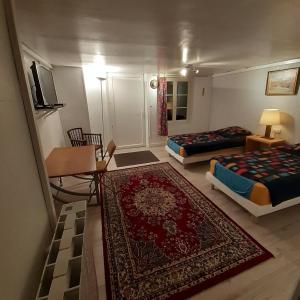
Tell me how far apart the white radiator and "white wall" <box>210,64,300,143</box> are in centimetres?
414

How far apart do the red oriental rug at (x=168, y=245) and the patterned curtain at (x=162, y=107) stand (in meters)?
2.59

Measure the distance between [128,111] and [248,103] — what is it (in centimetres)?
317

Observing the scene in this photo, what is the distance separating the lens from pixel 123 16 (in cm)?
136

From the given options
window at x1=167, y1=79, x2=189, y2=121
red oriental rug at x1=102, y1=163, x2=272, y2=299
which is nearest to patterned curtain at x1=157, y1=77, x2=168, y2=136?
window at x1=167, y1=79, x2=189, y2=121

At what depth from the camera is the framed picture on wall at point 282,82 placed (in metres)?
3.33

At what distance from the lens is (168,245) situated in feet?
6.08

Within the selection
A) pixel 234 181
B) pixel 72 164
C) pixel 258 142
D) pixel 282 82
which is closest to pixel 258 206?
pixel 234 181

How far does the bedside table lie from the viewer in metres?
3.58

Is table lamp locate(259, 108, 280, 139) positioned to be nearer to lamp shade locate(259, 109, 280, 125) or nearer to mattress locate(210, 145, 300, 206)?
lamp shade locate(259, 109, 280, 125)

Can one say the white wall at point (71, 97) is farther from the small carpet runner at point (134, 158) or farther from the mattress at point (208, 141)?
the mattress at point (208, 141)

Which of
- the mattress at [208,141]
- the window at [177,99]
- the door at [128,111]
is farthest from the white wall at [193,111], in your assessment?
the mattress at [208,141]

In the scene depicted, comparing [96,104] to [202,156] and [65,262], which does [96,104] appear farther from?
[65,262]

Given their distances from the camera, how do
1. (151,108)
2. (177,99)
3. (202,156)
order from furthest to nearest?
(177,99), (151,108), (202,156)

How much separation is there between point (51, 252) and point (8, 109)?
892 millimetres
